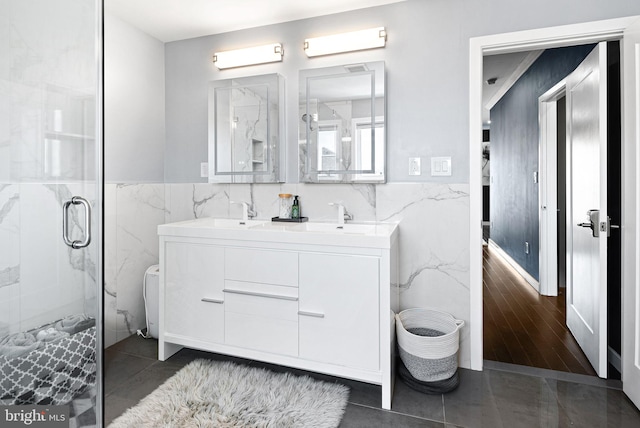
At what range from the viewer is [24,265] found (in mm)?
1232

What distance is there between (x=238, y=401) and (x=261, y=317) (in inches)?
17.1

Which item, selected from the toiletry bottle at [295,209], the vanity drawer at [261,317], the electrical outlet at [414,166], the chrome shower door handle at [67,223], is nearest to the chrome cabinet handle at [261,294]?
the vanity drawer at [261,317]

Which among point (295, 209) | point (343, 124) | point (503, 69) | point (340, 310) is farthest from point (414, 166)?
point (503, 69)

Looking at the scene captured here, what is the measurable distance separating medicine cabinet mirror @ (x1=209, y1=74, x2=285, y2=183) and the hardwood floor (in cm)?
197

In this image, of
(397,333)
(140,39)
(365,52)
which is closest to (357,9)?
(365,52)

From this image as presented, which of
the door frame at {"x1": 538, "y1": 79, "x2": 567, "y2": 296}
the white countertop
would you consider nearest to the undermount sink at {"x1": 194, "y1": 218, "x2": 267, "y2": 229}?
the white countertop

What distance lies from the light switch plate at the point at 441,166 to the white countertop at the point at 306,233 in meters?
0.42

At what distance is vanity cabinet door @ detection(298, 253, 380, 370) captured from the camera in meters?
1.84

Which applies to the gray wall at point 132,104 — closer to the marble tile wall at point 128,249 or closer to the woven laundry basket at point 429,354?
the marble tile wall at point 128,249

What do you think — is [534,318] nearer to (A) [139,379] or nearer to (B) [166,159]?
(A) [139,379]

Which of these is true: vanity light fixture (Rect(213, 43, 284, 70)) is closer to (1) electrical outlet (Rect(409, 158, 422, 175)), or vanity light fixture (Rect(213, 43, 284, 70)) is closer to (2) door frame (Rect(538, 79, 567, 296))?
(1) electrical outlet (Rect(409, 158, 422, 175))

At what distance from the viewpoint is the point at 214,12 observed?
2.46 metres

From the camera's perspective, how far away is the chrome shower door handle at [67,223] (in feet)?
4.22

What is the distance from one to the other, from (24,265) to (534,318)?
3387mm
